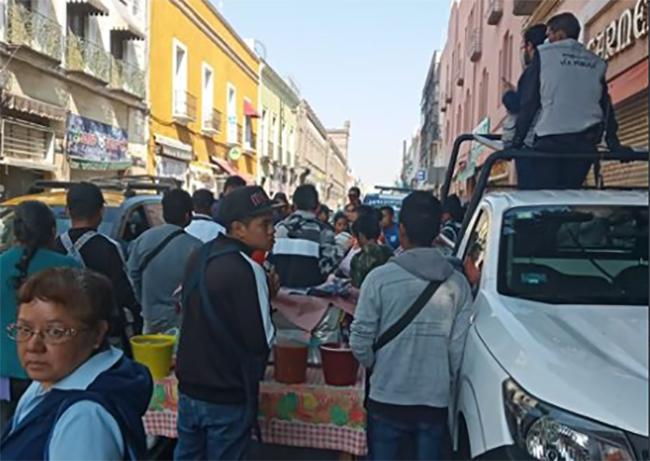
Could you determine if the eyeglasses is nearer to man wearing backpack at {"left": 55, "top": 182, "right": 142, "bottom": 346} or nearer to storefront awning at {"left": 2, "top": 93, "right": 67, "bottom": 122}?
Result: man wearing backpack at {"left": 55, "top": 182, "right": 142, "bottom": 346}

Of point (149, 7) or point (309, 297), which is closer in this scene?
point (309, 297)

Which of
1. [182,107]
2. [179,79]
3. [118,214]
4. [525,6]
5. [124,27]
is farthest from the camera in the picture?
[179,79]

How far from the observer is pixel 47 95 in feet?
50.7

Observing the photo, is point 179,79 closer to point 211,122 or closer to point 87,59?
point 211,122

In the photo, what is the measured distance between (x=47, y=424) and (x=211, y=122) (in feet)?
89.2

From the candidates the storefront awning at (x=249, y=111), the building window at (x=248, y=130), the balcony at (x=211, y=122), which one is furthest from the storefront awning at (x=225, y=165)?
the storefront awning at (x=249, y=111)

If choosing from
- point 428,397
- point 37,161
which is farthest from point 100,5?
point 428,397

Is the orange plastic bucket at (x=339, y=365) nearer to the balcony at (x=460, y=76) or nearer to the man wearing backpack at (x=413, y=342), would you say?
the man wearing backpack at (x=413, y=342)

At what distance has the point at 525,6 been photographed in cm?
1527

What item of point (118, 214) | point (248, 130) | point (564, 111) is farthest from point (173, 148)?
point (564, 111)

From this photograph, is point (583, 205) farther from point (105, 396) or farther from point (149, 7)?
point (149, 7)

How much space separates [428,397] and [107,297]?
1596 mm

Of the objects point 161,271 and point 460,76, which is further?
point 460,76

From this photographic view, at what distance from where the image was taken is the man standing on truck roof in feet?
15.5
